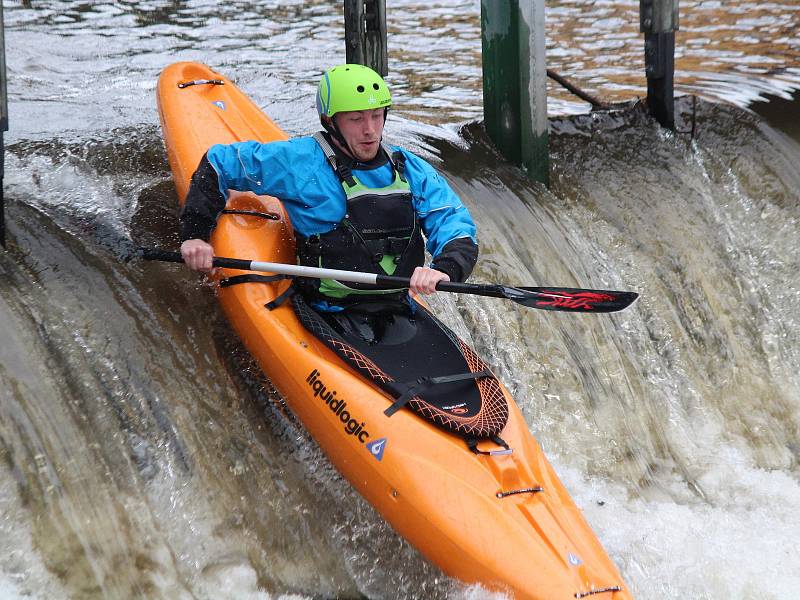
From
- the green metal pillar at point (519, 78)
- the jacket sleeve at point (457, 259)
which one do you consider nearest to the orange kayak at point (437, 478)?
the jacket sleeve at point (457, 259)

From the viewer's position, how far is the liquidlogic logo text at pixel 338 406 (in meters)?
3.06

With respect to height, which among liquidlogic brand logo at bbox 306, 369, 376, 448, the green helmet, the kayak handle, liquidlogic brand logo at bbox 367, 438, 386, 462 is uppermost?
the green helmet

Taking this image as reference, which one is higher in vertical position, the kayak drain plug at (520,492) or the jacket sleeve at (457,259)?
the jacket sleeve at (457,259)

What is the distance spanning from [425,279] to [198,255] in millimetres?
878

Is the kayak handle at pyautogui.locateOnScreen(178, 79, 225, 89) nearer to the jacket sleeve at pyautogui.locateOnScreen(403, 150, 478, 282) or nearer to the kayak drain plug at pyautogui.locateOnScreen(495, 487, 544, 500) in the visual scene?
the jacket sleeve at pyautogui.locateOnScreen(403, 150, 478, 282)

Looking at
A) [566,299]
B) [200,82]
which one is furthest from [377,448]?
[200,82]

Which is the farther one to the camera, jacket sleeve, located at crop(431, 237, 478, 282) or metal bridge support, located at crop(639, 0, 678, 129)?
metal bridge support, located at crop(639, 0, 678, 129)

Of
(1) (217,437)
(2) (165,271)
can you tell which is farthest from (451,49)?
(1) (217,437)

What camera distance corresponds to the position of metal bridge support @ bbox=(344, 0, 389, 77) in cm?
566

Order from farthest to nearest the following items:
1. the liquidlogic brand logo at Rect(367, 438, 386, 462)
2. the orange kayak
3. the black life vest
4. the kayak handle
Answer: the kayak handle < the black life vest < the liquidlogic brand logo at Rect(367, 438, 386, 462) < the orange kayak

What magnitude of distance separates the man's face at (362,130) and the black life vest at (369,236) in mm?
80

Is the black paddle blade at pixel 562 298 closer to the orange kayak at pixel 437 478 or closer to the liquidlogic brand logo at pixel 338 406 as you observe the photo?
the orange kayak at pixel 437 478

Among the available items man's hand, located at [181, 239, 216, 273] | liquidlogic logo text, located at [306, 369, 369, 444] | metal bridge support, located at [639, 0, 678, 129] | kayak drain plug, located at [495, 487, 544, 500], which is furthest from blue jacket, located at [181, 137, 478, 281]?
metal bridge support, located at [639, 0, 678, 129]

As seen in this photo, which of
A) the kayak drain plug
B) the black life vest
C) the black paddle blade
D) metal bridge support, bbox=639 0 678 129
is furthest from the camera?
metal bridge support, bbox=639 0 678 129
